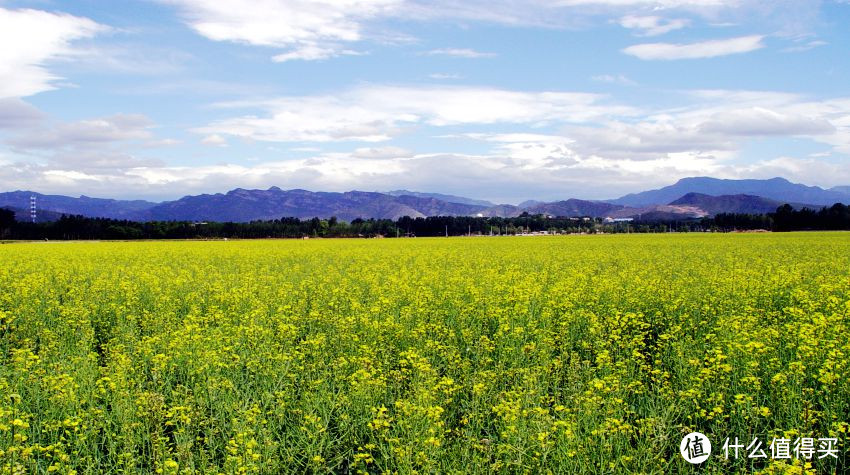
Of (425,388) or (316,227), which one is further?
(316,227)

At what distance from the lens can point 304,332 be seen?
41.9 ft

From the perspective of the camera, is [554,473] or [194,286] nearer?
[554,473]

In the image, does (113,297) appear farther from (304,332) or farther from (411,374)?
(411,374)

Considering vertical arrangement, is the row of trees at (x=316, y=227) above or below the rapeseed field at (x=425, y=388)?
above

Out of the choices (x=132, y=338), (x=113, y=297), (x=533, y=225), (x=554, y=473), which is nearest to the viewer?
(x=554, y=473)

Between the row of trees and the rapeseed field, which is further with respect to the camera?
the row of trees

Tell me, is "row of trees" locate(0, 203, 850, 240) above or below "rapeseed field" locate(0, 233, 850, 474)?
above

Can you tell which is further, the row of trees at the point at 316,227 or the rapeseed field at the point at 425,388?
the row of trees at the point at 316,227

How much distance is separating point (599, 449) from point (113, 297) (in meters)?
14.6

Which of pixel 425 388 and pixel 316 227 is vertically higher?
pixel 316 227

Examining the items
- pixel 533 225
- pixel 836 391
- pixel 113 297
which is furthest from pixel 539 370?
pixel 533 225

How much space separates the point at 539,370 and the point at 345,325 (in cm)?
442

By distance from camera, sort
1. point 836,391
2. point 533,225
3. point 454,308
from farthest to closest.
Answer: point 533,225
point 454,308
point 836,391

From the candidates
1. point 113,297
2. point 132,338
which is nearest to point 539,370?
point 132,338
